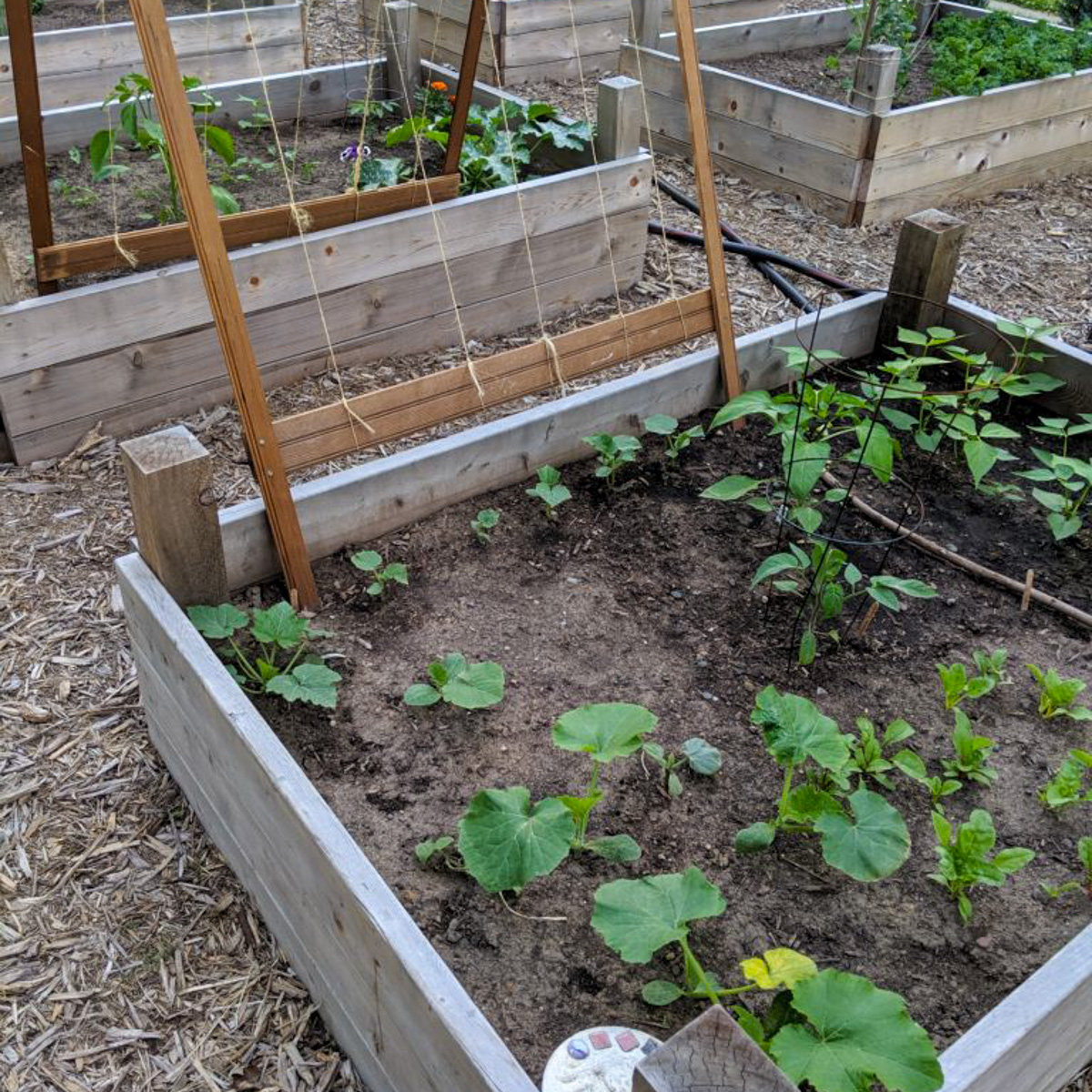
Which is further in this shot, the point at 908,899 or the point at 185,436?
the point at 185,436

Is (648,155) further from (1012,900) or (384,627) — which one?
(1012,900)

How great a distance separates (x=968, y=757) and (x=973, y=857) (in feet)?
0.92

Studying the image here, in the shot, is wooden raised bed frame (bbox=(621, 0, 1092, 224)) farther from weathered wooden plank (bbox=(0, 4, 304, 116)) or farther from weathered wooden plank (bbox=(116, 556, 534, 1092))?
weathered wooden plank (bbox=(116, 556, 534, 1092))

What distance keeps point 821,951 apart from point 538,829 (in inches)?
18.6

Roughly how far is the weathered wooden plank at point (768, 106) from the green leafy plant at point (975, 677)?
2.85 metres

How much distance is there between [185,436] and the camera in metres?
2.02

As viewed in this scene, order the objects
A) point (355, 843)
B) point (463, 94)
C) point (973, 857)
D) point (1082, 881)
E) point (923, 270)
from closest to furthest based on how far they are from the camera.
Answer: point (355, 843) → point (973, 857) → point (1082, 881) → point (923, 270) → point (463, 94)

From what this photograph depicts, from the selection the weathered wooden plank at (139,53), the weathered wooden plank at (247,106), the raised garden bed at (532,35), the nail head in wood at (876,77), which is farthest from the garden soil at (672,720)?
the raised garden bed at (532,35)

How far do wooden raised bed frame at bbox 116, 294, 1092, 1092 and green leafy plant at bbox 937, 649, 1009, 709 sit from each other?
1.95 ft

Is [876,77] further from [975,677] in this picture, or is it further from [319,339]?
[975,677]

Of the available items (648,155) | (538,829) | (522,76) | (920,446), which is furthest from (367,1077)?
(522,76)

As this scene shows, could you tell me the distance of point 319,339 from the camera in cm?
343

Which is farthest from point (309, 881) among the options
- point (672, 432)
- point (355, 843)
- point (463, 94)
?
point (463, 94)

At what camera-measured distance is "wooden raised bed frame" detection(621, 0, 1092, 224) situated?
4535 millimetres
